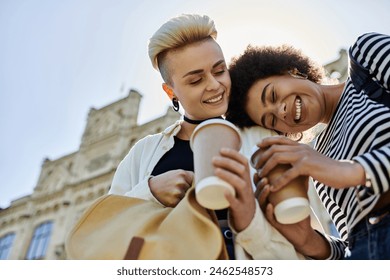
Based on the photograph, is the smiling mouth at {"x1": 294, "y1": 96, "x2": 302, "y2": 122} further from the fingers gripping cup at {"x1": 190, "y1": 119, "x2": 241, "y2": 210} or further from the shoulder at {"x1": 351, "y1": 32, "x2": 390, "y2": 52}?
the fingers gripping cup at {"x1": 190, "y1": 119, "x2": 241, "y2": 210}

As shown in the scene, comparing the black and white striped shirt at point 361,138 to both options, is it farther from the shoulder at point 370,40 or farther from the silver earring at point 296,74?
the silver earring at point 296,74

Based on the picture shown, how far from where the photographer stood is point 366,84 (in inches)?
63.9

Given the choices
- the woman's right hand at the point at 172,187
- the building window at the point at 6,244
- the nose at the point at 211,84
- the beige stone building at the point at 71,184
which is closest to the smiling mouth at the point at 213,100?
the nose at the point at 211,84

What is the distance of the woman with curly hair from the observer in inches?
50.0

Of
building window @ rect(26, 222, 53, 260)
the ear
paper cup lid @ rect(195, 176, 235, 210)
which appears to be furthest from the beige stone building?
paper cup lid @ rect(195, 176, 235, 210)

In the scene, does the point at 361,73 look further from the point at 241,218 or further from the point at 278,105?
the point at 241,218

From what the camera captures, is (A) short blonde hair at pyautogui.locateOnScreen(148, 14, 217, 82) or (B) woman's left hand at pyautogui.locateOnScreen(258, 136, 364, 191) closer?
(B) woman's left hand at pyautogui.locateOnScreen(258, 136, 364, 191)

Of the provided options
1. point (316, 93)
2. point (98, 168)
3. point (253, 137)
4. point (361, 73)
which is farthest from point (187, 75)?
point (98, 168)

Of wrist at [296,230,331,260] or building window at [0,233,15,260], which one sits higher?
building window at [0,233,15,260]

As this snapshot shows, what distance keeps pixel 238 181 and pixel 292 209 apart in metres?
0.21

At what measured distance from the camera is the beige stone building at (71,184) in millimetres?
15656

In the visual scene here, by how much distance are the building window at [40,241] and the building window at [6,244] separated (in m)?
1.54

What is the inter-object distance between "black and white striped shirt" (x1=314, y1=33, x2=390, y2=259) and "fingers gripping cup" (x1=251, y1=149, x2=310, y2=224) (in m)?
0.20

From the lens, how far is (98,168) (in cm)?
1689
